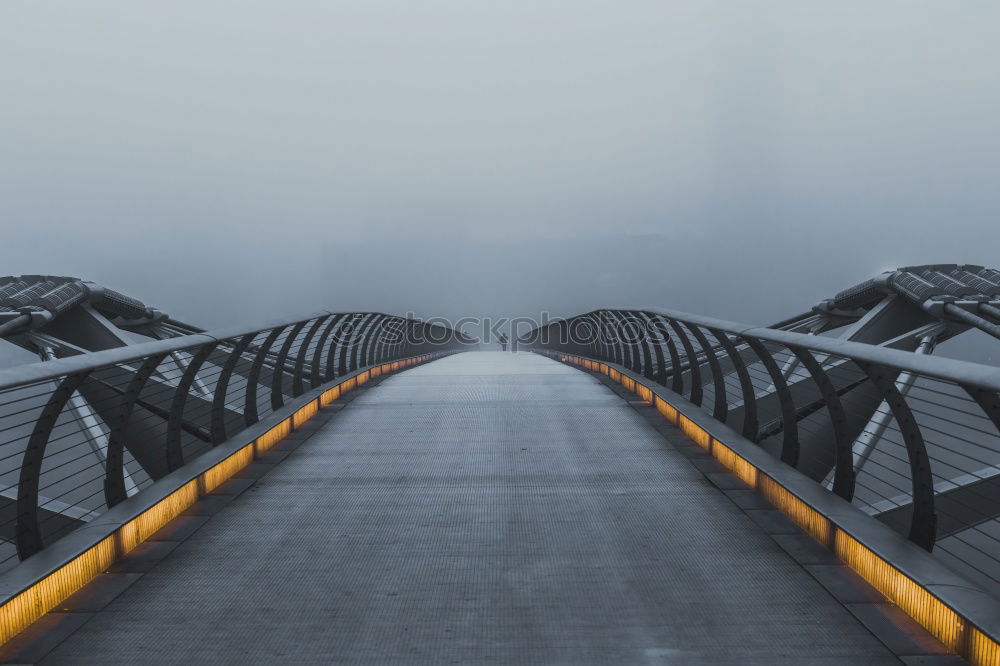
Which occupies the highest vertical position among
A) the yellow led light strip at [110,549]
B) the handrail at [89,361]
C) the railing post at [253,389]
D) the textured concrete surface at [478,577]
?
the handrail at [89,361]

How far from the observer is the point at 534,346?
5053 centimetres

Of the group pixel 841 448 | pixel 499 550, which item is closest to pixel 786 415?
pixel 841 448

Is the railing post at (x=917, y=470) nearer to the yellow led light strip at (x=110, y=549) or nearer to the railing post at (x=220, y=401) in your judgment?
the yellow led light strip at (x=110, y=549)

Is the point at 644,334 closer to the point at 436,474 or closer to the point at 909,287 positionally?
the point at 436,474

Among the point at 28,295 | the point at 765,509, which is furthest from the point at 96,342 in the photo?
the point at 765,509

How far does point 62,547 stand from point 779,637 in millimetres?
3249

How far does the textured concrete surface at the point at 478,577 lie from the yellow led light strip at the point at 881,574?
26 cm

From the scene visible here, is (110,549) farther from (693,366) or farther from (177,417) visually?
(693,366)

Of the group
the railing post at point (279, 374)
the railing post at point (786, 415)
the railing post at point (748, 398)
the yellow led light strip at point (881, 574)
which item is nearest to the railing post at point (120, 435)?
the railing post at point (279, 374)

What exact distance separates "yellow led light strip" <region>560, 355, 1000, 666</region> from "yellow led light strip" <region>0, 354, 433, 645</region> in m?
3.64

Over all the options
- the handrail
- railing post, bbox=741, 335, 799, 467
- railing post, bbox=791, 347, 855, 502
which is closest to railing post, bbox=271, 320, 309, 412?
the handrail

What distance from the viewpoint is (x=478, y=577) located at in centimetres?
379

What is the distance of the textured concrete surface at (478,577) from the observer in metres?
3.07

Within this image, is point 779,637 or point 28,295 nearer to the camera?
point 779,637
